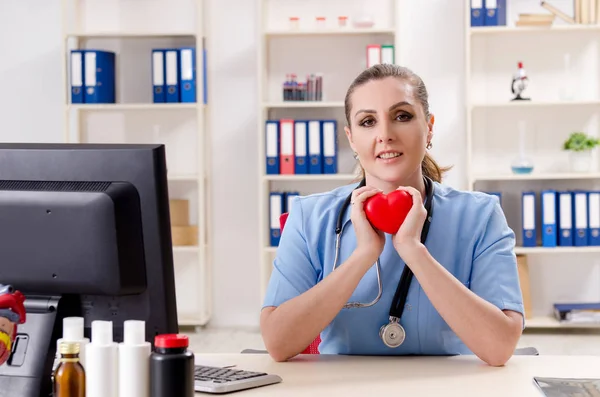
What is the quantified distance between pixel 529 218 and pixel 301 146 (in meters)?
1.34

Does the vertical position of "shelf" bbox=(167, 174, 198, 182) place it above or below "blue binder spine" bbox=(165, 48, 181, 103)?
below

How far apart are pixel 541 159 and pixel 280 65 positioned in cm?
162

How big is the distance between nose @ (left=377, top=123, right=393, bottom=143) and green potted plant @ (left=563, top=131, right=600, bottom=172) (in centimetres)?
328

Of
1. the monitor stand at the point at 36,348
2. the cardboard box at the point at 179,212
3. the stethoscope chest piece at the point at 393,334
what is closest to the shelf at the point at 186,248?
the cardboard box at the point at 179,212

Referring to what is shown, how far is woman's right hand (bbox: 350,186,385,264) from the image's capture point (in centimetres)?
174

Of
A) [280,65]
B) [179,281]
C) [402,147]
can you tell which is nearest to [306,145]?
[280,65]

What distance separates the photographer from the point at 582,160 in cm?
491

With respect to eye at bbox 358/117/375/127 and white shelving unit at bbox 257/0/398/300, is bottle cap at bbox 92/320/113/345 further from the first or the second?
white shelving unit at bbox 257/0/398/300

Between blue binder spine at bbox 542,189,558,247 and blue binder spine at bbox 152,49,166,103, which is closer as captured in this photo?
blue binder spine at bbox 542,189,558,247

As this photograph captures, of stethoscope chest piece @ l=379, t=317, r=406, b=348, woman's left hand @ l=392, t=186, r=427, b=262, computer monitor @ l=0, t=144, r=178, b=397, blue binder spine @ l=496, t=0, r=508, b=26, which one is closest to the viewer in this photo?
computer monitor @ l=0, t=144, r=178, b=397

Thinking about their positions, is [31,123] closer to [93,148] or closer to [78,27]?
[78,27]

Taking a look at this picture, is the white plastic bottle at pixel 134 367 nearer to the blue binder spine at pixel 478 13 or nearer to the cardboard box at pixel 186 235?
the cardboard box at pixel 186 235

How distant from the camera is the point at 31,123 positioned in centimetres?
530

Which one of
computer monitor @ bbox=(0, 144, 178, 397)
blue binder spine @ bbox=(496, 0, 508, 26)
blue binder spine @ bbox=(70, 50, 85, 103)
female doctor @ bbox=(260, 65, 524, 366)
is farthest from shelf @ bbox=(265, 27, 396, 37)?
computer monitor @ bbox=(0, 144, 178, 397)
